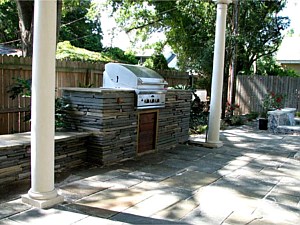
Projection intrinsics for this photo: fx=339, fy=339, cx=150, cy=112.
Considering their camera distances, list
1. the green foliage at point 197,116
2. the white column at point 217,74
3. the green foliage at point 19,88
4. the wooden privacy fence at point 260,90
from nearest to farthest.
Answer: the green foliage at point 19,88 → the white column at point 217,74 → the green foliage at point 197,116 → the wooden privacy fence at point 260,90

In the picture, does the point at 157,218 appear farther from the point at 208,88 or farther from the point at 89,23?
the point at 89,23

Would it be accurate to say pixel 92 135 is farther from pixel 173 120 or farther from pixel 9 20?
pixel 9 20

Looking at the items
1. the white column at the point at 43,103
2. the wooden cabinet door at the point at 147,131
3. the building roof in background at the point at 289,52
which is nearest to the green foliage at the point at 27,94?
the wooden cabinet door at the point at 147,131

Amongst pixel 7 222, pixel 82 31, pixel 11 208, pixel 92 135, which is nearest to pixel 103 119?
pixel 92 135

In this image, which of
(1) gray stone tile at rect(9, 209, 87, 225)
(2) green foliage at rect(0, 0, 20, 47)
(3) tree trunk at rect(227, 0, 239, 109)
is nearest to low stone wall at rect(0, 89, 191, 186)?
(1) gray stone tile at rect(9, 209, 87, 225)

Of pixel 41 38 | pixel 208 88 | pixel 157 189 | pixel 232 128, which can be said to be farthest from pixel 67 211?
pixel 208 88

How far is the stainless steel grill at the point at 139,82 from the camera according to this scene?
4.87 m

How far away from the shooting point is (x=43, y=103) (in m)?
2.90

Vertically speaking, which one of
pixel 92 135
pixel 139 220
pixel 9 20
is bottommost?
pixel 139 220

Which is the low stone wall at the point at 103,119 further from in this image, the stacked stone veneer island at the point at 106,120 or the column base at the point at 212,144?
the column base at the point at 212,144

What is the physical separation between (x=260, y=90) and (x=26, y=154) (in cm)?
981

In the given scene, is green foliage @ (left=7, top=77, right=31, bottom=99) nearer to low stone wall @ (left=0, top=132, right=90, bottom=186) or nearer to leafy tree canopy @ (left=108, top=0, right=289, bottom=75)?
low stone wall @ (left=0, top=132, right=90, bottom=186)

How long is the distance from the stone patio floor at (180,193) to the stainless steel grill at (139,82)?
847 mm

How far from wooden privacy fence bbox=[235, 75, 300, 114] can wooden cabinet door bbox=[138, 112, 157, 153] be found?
23.9ft
